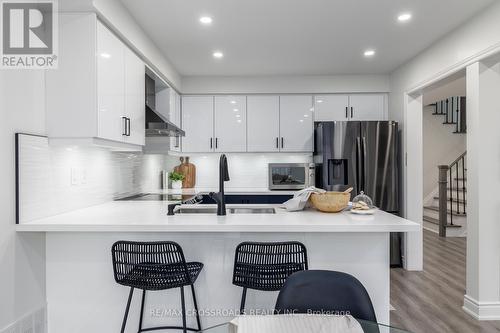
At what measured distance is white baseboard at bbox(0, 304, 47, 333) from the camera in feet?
6.22

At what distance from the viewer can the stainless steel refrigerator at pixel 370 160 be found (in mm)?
4258

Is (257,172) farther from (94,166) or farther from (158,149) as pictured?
(94,166)

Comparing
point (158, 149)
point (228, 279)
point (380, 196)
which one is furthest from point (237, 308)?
point (380, 196)

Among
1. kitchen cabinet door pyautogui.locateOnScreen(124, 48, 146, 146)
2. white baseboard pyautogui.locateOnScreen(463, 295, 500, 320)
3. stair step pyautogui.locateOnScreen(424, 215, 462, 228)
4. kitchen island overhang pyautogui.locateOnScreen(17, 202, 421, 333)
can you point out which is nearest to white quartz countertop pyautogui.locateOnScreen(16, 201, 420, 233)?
kitchen island overhang pyautogui.locateOnScreen(17, 202, 421, 333)

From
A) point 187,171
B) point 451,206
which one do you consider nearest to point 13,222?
point 187,171

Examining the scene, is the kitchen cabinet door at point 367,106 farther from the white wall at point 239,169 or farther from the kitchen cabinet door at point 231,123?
the kitchen cabinet door at point 231,123

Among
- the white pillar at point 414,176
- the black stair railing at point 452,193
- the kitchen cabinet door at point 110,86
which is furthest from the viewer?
the black stair railing at point 452,193

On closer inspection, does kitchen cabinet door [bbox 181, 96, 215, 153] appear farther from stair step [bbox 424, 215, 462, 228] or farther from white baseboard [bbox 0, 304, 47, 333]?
stair step [bbox 424, 215, 462, 228]

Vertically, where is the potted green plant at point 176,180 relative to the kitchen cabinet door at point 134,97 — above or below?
below

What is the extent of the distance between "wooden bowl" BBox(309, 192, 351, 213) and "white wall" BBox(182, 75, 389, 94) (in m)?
2.80

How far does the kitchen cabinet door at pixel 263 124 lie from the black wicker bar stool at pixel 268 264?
118 inches

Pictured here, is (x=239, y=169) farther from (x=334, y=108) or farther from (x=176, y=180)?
(x=334, y=108)

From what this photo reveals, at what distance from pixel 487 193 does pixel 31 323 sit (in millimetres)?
3554

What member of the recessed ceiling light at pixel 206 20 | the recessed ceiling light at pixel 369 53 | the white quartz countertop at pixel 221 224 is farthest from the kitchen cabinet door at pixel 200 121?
the white quartz countertop at pixel 221 224
